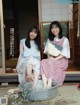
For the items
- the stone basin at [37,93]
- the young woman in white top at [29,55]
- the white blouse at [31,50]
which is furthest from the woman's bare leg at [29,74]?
the white blouse at [31,50]

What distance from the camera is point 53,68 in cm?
447

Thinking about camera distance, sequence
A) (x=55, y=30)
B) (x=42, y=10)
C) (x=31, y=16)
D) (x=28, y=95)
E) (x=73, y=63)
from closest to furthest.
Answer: (x=28, y=95) < (x=55, y=30) < (x=42, y=10) < (x=73, y=63) < (x=31, y=16)

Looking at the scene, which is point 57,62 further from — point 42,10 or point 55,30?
point 42,10

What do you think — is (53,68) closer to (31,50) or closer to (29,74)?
(29,74)

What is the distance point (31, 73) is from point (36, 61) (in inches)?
9.7

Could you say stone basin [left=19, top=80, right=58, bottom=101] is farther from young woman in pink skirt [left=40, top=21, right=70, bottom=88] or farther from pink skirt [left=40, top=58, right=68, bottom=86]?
pink skirt [left=40, top=58, right=68, bottom=86]

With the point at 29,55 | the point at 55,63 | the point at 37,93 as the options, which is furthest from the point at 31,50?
the point at 37,93

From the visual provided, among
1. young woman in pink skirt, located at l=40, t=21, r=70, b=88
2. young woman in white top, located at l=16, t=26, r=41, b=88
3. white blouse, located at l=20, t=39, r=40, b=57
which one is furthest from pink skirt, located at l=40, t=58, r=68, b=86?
white blouse, located at l=20, t=39, r=40, b=57

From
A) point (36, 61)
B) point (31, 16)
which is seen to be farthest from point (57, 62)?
point (31, 16)

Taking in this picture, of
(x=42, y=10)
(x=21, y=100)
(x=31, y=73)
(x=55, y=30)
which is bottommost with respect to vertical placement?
(x=21, y=100)

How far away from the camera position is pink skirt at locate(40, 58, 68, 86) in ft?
14.4

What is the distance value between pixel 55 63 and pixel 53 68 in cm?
12

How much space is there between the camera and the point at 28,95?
13.5 ft

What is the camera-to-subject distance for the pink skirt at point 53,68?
4.40 meters
